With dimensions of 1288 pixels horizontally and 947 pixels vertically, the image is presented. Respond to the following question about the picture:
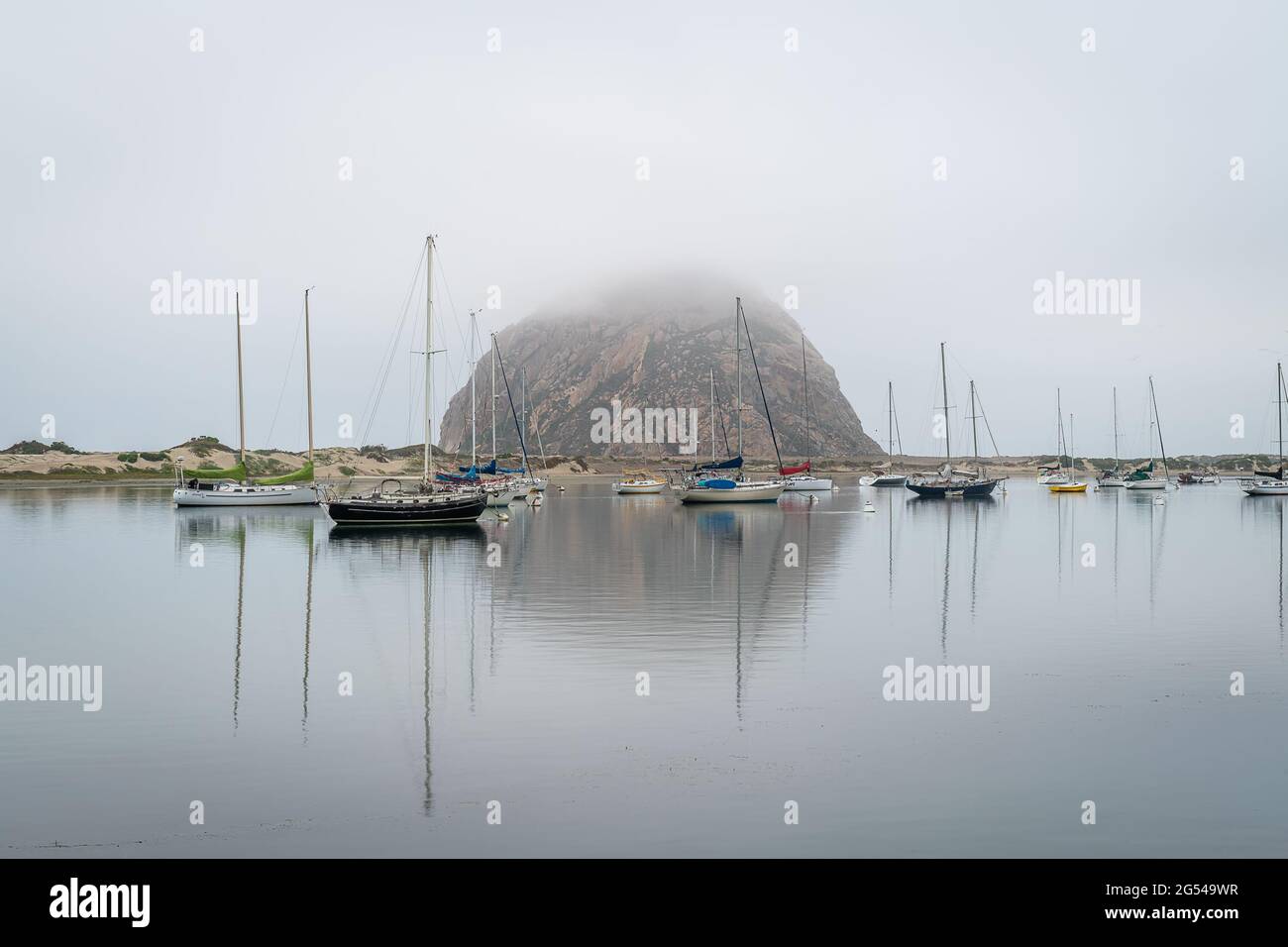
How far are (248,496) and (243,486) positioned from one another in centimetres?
160

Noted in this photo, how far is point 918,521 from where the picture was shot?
63.8m

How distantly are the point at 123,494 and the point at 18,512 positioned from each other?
3015 centimetres

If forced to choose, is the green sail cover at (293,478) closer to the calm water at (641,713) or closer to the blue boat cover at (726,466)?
the blue boat cover at (726,466)

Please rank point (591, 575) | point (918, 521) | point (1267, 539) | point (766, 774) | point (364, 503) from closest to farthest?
1. point (766, 774)
2. point (591, 575)
3. point (1267, 539)
4. point (364, 503)
5. point (918, 521)

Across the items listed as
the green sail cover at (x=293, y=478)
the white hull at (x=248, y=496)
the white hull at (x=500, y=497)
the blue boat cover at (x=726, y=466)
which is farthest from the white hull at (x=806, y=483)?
the green sail cover at (x=293, y=478)

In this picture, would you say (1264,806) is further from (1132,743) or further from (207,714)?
(207,714)

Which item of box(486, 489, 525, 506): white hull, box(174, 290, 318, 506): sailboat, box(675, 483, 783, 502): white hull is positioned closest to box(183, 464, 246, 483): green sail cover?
box(174, 290, 318, 506): sailboat

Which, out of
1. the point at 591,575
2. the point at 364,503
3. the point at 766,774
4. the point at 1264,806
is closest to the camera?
the point at 1264,806

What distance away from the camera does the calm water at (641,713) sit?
1041cm

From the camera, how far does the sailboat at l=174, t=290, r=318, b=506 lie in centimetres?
7238

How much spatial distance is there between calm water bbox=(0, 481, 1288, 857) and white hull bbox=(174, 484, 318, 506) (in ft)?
121

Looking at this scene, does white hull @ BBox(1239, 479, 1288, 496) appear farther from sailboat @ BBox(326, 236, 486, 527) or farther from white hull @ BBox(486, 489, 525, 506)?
sailboat @ BBox(326, 236, 486, 527)

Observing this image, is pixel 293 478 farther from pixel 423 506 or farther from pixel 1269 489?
pixel 1269 489
